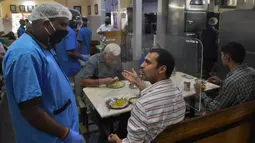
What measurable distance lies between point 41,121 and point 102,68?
1.54m

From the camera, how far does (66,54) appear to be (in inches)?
126

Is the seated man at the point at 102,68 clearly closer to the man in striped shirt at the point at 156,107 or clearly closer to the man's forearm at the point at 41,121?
the man in striped shirt at the point at 156,107

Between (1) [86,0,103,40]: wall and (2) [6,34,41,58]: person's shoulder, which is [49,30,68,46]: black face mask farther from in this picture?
(1) [86,0,103,40]: wall

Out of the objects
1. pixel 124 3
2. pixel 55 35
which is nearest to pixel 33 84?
pixel 55 35

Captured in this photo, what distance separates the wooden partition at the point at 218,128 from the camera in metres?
1.34

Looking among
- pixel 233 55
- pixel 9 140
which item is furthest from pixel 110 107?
pixel 9 140

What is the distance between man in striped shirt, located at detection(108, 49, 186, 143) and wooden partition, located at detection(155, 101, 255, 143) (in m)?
0.08

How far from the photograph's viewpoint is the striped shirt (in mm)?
1220

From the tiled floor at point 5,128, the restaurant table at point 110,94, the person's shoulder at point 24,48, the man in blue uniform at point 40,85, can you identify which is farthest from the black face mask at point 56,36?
the tiled floor at point 5,128

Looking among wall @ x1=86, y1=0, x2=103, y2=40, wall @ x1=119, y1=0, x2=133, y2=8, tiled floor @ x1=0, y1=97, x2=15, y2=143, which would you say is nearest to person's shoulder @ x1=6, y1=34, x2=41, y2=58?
tiled floor @ x1=0, y1=97, x2=15, y2=143

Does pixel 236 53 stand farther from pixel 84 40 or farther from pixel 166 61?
pixel 84 40

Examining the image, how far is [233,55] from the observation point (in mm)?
1933

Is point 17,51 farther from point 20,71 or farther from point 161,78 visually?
point 161,78

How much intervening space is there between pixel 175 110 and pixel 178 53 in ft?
5.85
